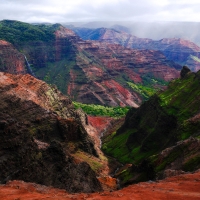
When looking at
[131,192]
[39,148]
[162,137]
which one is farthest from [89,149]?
[131,192]

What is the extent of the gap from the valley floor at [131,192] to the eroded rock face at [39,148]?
1058 centimetres

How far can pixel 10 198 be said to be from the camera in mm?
50125

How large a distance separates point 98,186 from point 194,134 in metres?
37.8

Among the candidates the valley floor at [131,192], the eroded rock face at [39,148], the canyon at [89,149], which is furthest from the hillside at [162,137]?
the eroded rock face at [39,148]

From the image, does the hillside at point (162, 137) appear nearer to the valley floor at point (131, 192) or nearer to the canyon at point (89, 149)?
the canyon at point (89, 149)

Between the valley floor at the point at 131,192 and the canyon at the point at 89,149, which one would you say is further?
the canyon at the point at 89,149

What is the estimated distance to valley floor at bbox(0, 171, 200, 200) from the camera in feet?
161

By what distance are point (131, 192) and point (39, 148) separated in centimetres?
4320

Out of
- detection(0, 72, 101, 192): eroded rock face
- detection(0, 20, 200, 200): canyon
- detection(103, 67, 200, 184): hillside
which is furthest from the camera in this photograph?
detection(103, 67, 200, 184): hillside

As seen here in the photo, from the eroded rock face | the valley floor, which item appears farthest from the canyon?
the valley floor

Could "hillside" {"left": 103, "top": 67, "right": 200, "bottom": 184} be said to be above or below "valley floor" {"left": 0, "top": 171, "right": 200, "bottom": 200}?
below

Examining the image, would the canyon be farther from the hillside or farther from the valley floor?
the valley floor

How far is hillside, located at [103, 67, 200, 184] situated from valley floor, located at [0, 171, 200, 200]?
12.1 meters

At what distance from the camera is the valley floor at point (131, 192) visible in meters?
49.0
